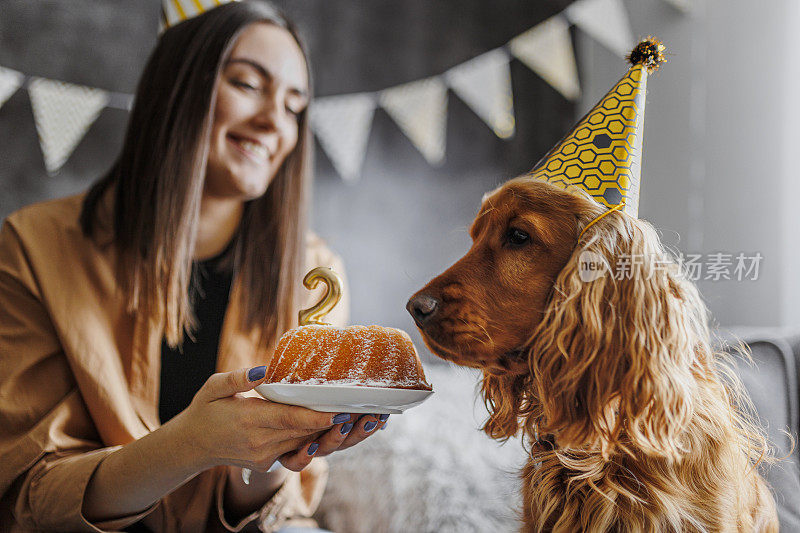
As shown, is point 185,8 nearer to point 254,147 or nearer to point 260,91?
point 260,91

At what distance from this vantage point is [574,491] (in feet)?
2.40

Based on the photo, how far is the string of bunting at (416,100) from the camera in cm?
161

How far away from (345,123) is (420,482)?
5.32 feet

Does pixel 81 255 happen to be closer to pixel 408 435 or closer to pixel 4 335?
pixel 4 335

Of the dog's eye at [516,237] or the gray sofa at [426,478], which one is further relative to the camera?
the gray sofa at [426,478]

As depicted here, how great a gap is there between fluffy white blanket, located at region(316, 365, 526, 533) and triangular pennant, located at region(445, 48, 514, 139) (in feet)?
3.40

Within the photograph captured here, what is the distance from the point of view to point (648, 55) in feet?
2.31

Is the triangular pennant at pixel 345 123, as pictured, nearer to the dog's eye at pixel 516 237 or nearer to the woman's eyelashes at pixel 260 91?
the woman's eyelashes at pixel 260 91

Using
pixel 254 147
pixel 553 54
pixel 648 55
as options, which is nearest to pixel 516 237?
pixel 648 55

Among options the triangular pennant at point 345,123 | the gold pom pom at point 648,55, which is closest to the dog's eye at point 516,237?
the gold pom pom at point 648,55

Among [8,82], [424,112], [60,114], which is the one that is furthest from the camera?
[424,112]

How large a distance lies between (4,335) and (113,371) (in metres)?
0.23

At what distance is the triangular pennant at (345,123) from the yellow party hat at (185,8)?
3.33 ft

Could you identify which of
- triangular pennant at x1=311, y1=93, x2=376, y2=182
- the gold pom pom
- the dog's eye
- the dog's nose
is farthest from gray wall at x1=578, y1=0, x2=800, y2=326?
triangular pennant at x1=311, y1=93, x2=376, y2=182
